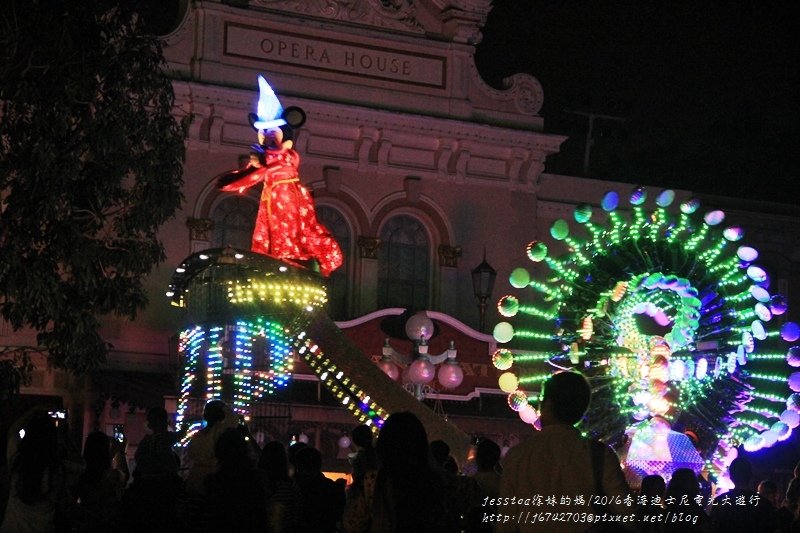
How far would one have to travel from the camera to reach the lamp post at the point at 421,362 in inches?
861

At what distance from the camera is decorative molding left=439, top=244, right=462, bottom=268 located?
2516cm

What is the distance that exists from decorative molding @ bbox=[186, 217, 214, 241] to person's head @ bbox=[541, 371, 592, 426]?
54.6ft

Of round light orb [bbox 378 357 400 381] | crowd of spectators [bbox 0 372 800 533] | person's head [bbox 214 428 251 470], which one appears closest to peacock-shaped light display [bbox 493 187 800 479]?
round light orb [bbox 378 357 400 381]

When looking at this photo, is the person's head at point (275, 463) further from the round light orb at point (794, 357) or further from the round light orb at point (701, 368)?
the round light orb at point (794, 357)

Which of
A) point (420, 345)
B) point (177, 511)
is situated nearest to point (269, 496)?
point (177, 511)

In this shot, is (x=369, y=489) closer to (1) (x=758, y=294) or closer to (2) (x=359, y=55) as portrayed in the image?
(1) (x=758, y=294)

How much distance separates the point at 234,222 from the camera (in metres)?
24.2

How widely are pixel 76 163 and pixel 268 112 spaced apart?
13.4ft

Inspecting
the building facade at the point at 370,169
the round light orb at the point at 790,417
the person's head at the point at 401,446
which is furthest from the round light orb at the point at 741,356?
the person's head at the point at 401,446

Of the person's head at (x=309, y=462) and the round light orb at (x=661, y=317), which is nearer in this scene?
the person's head at (x=309, y=462)

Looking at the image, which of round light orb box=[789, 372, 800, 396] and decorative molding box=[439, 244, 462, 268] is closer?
round light orb box=[789, 372, 800, 396]

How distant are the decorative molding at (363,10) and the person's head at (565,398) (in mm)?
17753

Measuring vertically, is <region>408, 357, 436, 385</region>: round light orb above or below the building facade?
below

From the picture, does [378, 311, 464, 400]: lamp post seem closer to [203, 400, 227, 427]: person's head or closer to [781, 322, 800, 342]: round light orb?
[781, 322, 800, 342]: round light orb
